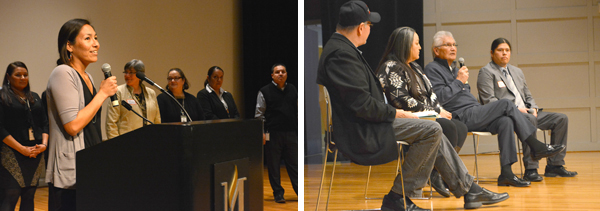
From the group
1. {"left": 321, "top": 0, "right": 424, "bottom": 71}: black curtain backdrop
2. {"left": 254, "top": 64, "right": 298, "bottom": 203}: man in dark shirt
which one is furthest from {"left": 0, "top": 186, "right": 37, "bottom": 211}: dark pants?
{"left": 321, "top": 0, "right": 424, "bottom": 71}: black curtain backdrop

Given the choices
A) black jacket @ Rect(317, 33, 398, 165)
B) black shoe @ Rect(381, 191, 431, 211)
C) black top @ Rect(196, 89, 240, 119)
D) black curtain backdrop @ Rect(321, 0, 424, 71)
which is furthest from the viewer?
black curtain backdrop @ Rect(321, 0, 424, 71)

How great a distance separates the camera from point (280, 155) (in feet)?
13.3

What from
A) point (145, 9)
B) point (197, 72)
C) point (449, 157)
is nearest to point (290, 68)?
point (197, 72)

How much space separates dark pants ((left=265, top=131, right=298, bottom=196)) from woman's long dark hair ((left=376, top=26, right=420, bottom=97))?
146 centimetres

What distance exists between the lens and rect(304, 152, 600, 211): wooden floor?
2758 mm

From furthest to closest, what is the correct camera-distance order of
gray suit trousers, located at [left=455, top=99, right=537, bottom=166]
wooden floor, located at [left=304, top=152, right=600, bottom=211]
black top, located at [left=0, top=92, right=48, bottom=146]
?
gray suit trousers, located at [left=455, top=99, right=537, bottom=166]
black top, located at [left=0, top=92, right=48, bottom=146]
wooden floor, located at [left=304, top=152, right=600, bottom=211]

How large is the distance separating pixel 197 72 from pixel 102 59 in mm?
1279

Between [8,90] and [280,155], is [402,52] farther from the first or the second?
[8,90]

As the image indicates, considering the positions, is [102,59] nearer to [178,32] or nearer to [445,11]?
[178,32]

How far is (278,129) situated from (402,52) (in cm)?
157

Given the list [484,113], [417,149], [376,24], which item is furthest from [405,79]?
[376,24]

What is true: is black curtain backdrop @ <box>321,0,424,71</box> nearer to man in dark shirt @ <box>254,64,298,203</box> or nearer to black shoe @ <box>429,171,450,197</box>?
man in dark shirt @ <box>254,64,298,203</box>

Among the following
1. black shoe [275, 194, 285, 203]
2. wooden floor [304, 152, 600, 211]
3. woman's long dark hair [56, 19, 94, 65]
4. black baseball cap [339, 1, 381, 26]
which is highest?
black baseball cap [339, 1, 381, 26]

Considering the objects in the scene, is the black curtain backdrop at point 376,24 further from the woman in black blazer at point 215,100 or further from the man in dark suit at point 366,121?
the man in dark suit at point 366,121
